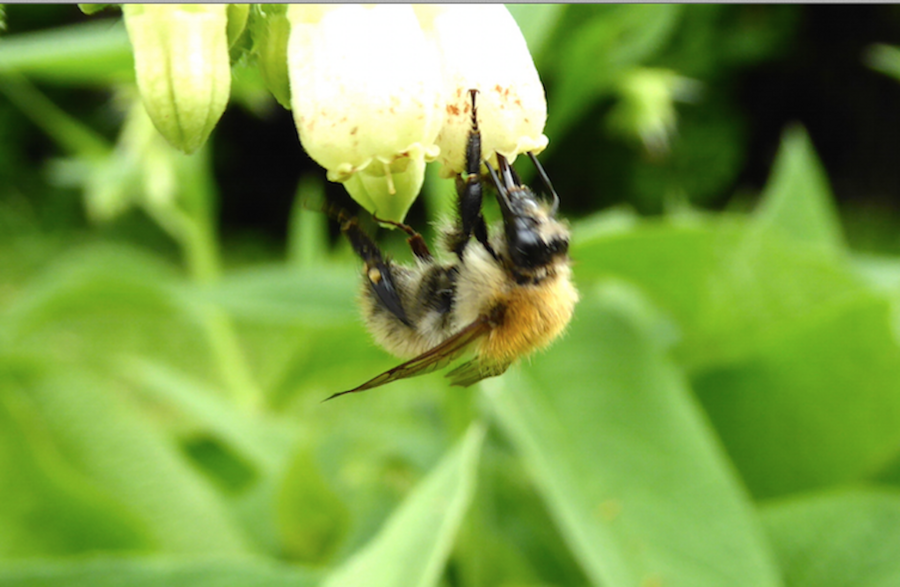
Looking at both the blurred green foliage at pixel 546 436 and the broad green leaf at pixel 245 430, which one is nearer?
the blurred green foliage at pixel 546 436

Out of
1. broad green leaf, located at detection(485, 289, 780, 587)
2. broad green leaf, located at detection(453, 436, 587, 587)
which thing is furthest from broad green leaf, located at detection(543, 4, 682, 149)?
broad green leaf, located at detection(453, 436, 587, 587)

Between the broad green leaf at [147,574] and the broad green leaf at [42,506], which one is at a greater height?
the broad green leaf at [147,574]

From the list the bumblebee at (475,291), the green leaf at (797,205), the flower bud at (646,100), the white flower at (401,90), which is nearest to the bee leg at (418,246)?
the bumblebee at (475,291)

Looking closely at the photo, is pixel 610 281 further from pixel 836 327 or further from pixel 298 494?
pixel 298 494

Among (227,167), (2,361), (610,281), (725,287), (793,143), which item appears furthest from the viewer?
(227,167)

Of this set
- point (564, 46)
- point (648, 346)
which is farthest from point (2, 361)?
point (564, 46)

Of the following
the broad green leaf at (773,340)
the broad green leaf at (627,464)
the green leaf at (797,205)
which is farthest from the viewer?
the green leaf at (797,205)

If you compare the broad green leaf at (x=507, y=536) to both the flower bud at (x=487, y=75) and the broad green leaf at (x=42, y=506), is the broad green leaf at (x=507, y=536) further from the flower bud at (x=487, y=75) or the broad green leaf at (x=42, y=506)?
the flower bud at (x=487, y=75)
